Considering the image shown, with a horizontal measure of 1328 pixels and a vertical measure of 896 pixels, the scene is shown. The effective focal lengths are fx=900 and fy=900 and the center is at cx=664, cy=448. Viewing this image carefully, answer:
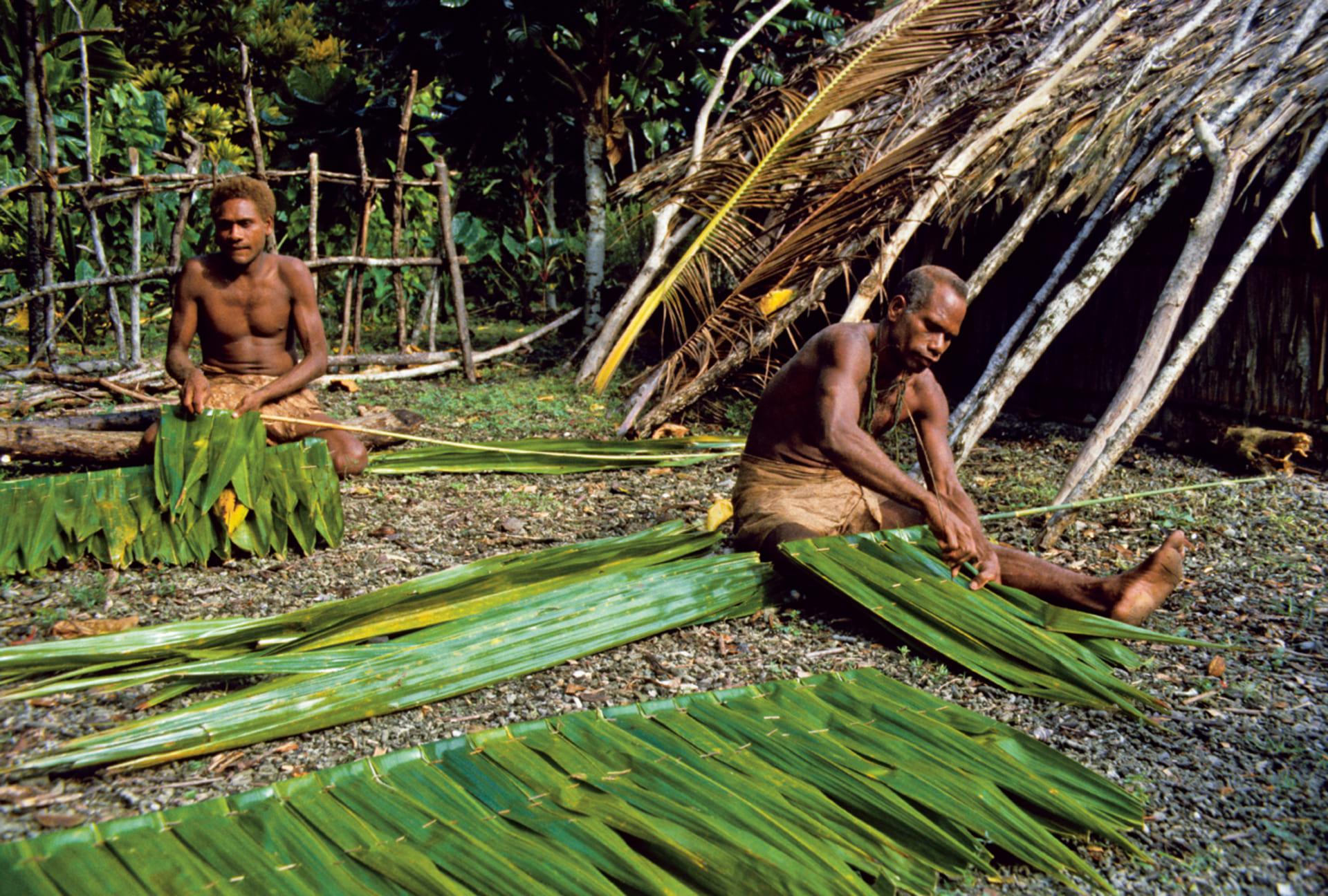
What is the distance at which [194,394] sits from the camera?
317 cm

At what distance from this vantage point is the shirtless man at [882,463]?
8.36 feet

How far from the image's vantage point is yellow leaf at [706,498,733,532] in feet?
11.3

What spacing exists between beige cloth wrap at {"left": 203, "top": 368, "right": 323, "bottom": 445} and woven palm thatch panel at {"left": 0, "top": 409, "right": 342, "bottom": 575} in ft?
2.08

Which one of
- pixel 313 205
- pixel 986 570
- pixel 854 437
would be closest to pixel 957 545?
pixel 986 570

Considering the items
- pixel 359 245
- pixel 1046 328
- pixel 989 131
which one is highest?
pixel 989 131

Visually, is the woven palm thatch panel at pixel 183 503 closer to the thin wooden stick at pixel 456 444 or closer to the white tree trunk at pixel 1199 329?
the thin wooden stick at pixel 456 444

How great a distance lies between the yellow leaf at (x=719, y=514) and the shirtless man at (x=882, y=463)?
0.32 metres

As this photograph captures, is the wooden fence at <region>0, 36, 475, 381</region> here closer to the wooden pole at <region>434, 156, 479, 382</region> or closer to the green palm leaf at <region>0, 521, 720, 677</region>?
the wooden pole at <region>434, 156, 479, 382</region>

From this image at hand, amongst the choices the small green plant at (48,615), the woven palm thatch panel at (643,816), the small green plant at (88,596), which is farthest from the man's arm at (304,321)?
the woven palm thatch panel at (643,816)

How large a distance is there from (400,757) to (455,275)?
18.6 feet

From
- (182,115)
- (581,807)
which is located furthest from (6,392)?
(182,115)

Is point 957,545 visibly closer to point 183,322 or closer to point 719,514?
point 719,514

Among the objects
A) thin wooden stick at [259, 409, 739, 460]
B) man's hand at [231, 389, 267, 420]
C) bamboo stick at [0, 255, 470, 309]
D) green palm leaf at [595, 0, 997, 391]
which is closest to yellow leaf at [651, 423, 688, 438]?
thin wooden stick at [259, 409, 739, 460]

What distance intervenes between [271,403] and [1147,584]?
3.27 m
